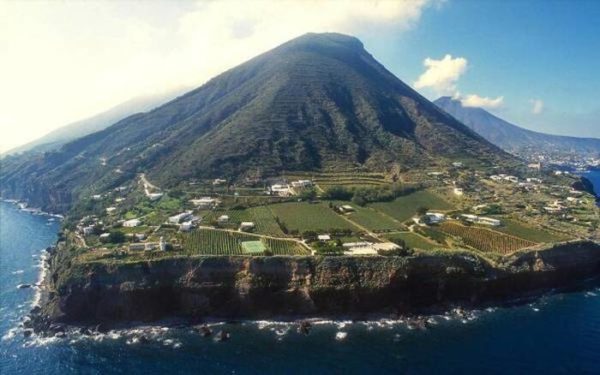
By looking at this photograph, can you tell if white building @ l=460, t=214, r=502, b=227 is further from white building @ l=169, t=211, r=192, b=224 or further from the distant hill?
white building @ l=169, t=211, r=192, b=224

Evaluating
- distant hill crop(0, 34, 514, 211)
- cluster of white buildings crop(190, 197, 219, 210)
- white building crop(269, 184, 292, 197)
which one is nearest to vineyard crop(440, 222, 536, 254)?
white building crop(269, 184, 292, 197)

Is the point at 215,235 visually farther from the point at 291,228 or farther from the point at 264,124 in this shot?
the point at 264,124

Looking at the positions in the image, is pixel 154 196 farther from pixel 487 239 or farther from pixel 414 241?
pixel 487 239

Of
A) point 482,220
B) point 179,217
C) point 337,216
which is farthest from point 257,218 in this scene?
point 482,220

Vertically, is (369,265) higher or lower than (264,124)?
lower

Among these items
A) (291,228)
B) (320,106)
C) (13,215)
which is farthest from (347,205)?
(13,215)

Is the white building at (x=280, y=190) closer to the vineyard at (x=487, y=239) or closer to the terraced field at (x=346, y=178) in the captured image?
the terraced field at (x=346, y=178)
